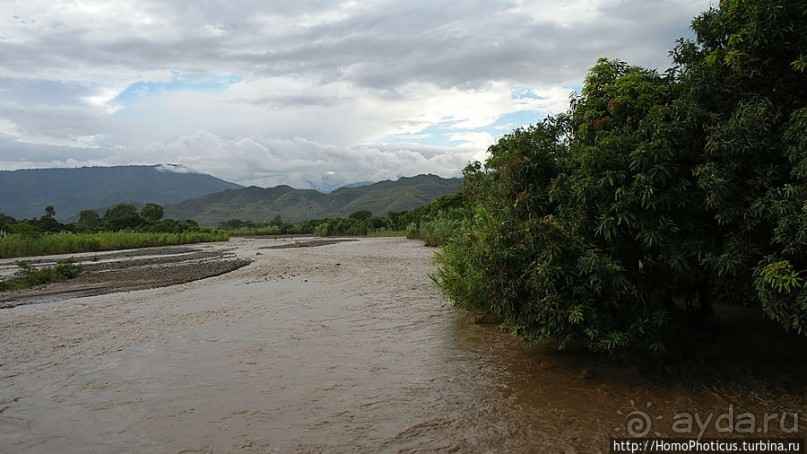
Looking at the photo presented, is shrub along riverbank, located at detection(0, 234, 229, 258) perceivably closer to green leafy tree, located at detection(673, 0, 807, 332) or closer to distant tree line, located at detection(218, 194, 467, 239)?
distant tree line, located at detection(218, 194, 467, 239)

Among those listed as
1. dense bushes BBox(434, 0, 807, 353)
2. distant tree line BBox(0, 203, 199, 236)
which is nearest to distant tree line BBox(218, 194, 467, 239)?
distant tree line BBox(0, 203, 199, 236)

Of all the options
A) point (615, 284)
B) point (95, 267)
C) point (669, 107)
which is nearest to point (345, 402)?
point (615, 284)

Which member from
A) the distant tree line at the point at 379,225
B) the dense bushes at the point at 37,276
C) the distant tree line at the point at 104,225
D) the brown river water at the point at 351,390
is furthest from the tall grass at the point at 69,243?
the brown river water at the point at 351,390

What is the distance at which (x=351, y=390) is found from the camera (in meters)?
7.10

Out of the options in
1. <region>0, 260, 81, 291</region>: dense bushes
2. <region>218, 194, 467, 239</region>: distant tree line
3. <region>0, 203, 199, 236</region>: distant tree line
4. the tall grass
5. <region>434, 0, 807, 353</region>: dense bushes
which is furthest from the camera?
<region>218, 194, 467, 239</region>: distant tree line

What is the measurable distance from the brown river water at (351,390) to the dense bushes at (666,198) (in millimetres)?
886

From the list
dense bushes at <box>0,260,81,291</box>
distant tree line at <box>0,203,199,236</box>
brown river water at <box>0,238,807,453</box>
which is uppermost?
distant tree line at <box>0,203,199,236</box>

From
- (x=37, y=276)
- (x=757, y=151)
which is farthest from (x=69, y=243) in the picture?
(x=757, y=151)

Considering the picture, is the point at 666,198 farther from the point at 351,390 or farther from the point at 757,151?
the point at 351,390

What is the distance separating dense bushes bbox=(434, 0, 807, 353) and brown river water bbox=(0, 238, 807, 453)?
2.91 ft

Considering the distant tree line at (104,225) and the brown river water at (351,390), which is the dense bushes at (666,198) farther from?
the distant tree line at (104,225)

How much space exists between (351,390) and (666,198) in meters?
4.95

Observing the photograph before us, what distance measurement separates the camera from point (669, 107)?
6.84 m

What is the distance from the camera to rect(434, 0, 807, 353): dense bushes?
5711 millimetres
